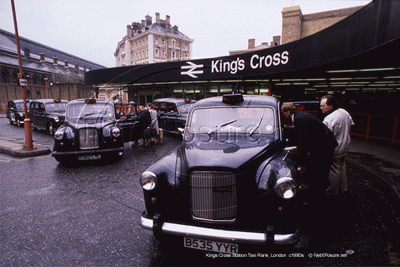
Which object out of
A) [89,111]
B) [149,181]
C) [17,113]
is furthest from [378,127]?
[17,113]

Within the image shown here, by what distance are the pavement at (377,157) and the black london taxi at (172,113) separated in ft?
18.1

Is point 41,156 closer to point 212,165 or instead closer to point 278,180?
point 212,165

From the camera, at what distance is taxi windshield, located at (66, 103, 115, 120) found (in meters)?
7.80

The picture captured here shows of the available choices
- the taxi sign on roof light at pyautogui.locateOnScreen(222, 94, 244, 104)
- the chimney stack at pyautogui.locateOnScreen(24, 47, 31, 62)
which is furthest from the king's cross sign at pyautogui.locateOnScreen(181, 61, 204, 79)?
the chimney stack at pyautogui.locateOnScreen(24, 47, 31, 62)

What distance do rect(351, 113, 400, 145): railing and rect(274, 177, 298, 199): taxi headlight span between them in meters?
9.34

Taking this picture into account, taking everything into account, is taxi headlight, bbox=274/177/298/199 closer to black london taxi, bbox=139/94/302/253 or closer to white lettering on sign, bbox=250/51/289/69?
black london taxi, bbox=139/94/302/253

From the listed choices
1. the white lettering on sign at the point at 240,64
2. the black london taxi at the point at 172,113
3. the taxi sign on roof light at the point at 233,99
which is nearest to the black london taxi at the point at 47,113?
the black london taxi at the point at 172,113

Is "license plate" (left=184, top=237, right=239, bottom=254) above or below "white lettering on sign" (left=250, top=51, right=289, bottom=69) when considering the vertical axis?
below

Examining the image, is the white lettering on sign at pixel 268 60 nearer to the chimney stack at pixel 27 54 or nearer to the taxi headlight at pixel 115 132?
the taxi headlight at pixel 115 132

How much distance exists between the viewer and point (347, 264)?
270 centimetres

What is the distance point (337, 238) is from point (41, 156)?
927cm

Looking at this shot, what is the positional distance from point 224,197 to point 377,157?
7169 mm

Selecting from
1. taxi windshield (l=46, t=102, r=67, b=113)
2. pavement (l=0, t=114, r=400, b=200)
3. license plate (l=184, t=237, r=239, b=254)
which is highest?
taxi windshield (l=46, t=102, r=67, b=113)

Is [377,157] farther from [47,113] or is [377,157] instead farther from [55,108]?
[55,108]
